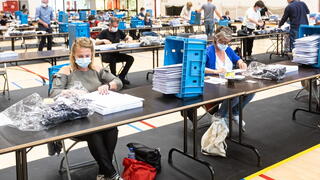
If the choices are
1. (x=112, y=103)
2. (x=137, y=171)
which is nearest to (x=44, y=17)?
(x=137, y=171)

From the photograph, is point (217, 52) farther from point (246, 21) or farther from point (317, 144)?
point (246, 21)

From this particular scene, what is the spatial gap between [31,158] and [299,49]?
2805mm

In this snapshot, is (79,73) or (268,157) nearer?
(79,73)

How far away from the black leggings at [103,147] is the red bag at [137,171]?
0.25 m

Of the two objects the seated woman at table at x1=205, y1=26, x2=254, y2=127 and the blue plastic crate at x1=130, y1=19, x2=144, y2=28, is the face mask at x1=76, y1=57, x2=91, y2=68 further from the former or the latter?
the blue plastic crate at x1=130, y1=19, x2=144, y2=28

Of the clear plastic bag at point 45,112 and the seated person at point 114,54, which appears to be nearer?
the clear plastic bag at point 45,112

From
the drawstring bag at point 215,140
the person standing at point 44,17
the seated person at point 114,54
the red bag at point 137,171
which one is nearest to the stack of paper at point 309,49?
the drawstring bag at point 215,140

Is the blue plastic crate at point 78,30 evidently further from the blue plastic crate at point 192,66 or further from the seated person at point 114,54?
the blue plastic crate at point 192,66

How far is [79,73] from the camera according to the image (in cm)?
305

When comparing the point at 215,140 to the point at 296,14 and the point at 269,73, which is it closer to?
the point at 269,73

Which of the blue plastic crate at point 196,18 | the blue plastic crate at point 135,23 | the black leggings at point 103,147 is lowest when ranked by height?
the black leggings at point 103,147

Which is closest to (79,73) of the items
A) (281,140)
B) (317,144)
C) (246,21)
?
(281,140)

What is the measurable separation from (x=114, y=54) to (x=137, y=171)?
3.78m

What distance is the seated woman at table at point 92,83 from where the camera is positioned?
8.79 ft
